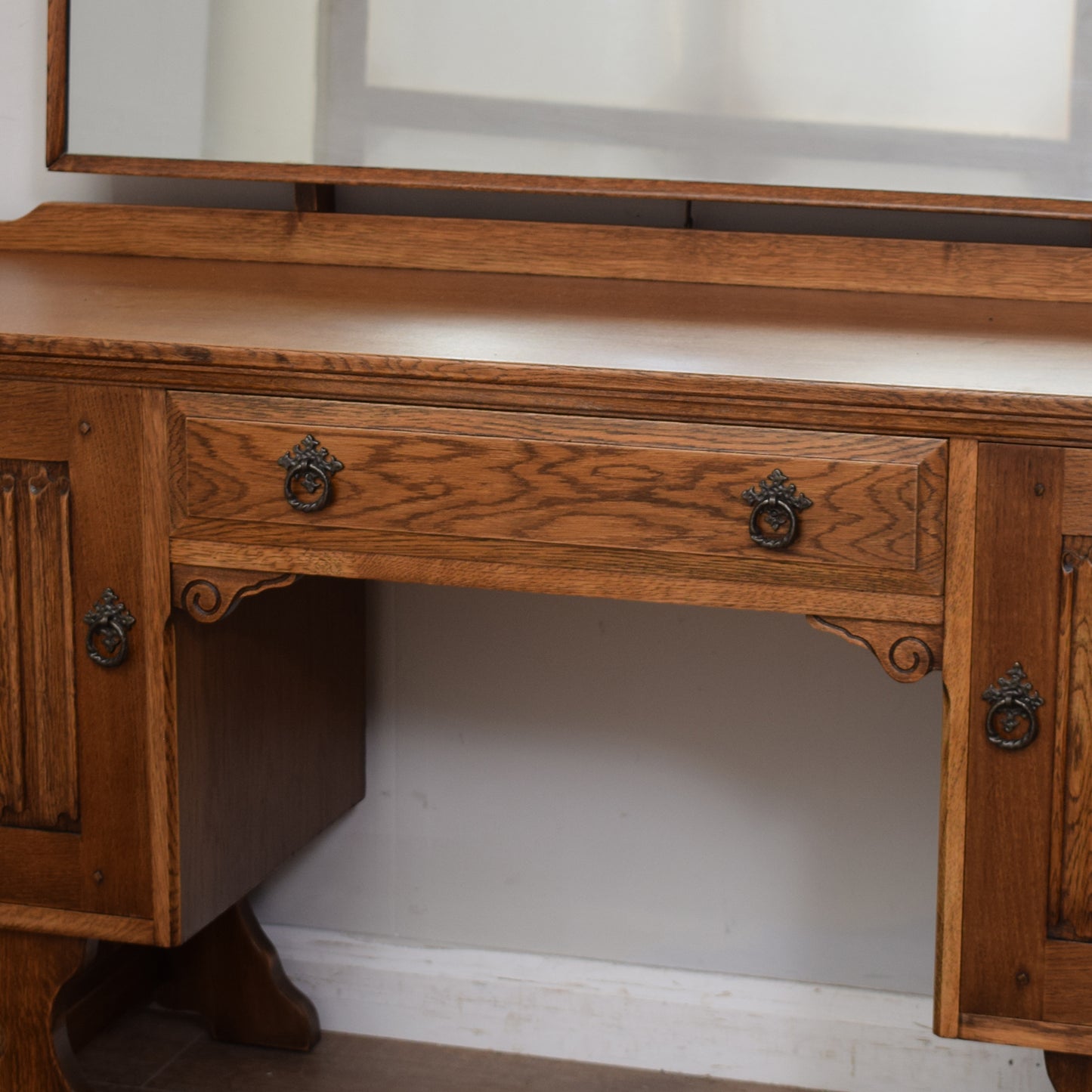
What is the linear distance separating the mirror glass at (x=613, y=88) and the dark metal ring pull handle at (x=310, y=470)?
58 cm

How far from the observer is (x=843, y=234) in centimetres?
172

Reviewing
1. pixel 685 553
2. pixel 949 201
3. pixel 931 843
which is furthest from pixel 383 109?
pixel 931 843

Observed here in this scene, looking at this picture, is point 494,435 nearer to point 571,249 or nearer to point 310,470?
point 310,470

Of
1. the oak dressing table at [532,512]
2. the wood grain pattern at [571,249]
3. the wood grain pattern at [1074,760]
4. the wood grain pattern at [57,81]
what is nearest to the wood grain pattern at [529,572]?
the oak dressing table at [532,512]

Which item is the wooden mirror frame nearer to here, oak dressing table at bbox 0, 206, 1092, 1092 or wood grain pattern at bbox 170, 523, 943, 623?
oak dressing table at bbox 0, 206, 1092, 1092

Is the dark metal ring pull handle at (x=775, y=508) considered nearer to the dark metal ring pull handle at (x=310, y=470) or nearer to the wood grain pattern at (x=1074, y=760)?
the wood grain pattern at (x=1074, y=760)

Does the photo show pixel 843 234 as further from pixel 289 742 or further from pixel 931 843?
pixel 289 742

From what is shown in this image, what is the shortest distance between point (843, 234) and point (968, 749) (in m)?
0.74

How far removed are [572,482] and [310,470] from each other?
0.25 meters

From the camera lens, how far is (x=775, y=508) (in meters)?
1.21

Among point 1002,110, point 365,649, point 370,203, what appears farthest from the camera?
point 365,649

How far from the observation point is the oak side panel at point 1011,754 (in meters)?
1.18

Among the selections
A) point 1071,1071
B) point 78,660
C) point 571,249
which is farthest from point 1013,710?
point 78,660

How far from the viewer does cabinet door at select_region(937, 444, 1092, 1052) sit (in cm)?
118
